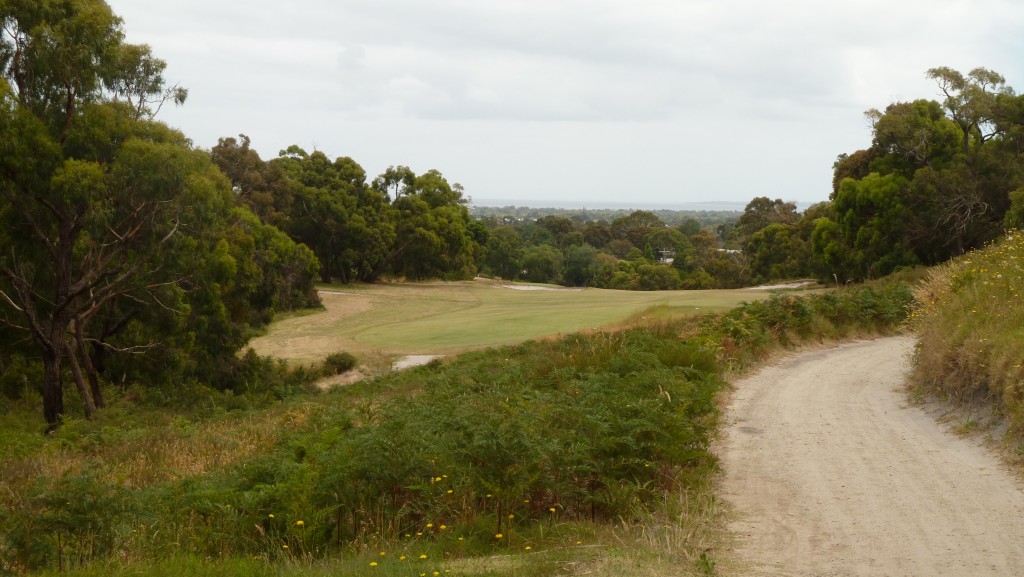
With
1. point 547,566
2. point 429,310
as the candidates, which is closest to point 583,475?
point 547,566

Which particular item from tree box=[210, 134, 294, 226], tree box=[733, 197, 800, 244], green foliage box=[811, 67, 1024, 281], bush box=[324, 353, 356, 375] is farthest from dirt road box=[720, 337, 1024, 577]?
tree box=[733, 197, 800, 244]

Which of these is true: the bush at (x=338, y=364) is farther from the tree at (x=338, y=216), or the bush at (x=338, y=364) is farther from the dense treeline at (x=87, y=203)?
the tree at (x=338, y=216)

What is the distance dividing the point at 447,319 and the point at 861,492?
106ft

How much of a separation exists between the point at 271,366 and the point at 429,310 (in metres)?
16.2

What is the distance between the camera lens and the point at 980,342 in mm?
10789

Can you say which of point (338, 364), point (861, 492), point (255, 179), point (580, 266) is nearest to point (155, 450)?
point (861, 492)

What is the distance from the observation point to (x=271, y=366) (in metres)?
30.1

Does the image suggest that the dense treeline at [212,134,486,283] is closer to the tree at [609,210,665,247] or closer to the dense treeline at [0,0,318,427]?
the dense treeline at [0,0,318,427]

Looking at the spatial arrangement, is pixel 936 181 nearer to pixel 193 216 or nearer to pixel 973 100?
pixel 973 100

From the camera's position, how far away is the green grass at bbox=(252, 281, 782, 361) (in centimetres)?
3212

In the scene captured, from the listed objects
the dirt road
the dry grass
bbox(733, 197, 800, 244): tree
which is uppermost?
bbox(733, 197, 800, 244): tree

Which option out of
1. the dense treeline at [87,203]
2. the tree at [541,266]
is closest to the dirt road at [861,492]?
the dense treeline at [87,203]

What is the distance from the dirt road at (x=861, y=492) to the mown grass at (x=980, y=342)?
507 millimetres

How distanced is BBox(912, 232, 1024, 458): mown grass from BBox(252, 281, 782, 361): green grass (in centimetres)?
1060
